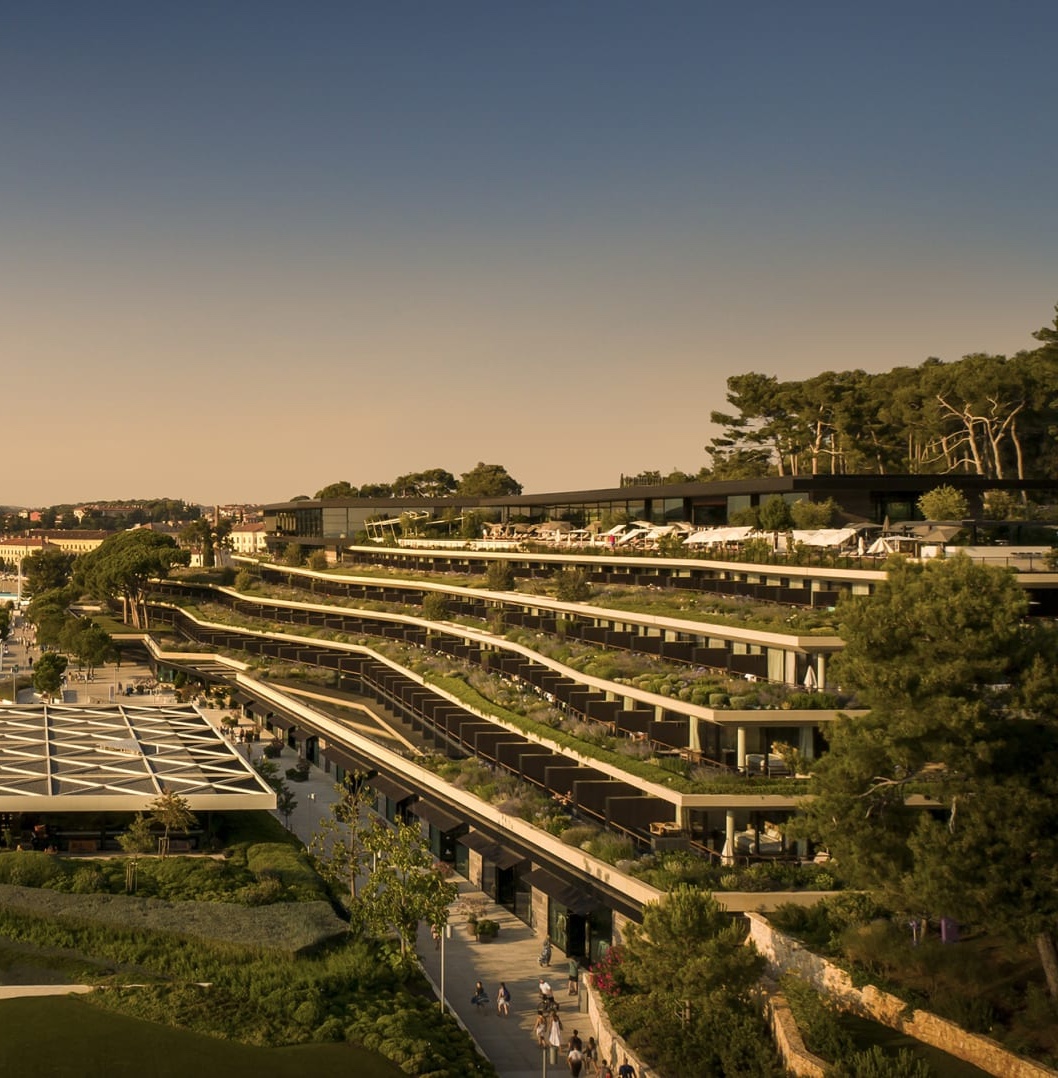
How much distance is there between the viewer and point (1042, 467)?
74.1 metres

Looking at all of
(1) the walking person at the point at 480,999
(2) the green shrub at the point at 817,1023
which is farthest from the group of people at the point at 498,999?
(2) the green shrub at the point at 817,1023

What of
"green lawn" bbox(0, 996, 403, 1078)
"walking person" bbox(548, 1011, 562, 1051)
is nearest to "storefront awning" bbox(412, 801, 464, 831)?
"walking person" bbox(548, 1011, 562, 1051)

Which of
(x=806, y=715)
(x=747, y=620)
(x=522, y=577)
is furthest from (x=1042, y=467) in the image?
(x=806, y=715)

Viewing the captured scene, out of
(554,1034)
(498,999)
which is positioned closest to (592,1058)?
(554,1034)

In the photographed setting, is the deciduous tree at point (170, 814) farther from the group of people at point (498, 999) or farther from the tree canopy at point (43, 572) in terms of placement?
the tree canopy at point (43, 572)

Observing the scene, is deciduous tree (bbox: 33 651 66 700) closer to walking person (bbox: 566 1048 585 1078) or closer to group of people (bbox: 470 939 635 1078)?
group of people (bbox: 470 939 635 1078)

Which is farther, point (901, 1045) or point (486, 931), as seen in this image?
point (486, 931)

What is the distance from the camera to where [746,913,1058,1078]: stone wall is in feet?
72.2

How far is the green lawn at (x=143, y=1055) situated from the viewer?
979 inches

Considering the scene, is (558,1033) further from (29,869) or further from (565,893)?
(29,869)

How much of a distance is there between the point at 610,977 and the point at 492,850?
9.64m

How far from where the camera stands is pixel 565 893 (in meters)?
32.6

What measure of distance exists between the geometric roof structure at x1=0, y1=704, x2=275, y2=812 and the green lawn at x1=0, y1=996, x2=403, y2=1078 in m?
14.0

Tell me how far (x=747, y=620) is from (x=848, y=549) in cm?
729
